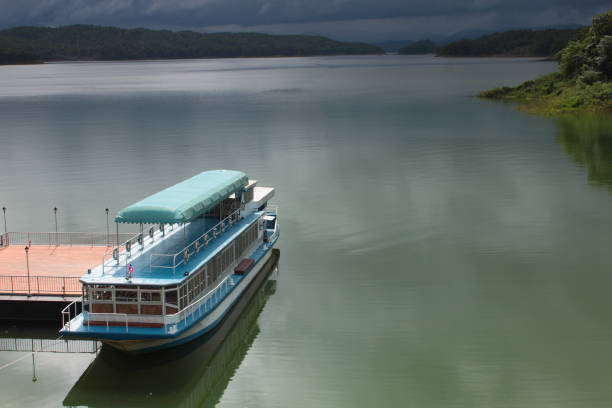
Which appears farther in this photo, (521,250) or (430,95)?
(430,95)

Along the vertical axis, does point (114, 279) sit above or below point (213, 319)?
above

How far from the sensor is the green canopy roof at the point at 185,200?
2272 cm

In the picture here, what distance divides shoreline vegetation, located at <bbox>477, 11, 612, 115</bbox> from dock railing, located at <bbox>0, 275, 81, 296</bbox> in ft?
254

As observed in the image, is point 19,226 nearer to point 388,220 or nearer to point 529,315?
point 388,220

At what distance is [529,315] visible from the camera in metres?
25.7

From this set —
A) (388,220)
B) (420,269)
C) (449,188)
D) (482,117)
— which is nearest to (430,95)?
(482,117)

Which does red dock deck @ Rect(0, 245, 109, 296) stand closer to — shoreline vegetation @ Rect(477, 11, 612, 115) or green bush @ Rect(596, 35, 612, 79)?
shoreline vegetation @ Rect(477, 11, 612, 115)

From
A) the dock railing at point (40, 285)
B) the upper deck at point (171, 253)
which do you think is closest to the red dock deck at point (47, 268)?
the dock railing at point (40, 285)

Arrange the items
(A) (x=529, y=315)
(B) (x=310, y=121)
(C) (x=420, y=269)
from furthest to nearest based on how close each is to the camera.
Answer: (B) (x=310, y=121)
(C) (x=420, y=269)
(A) (x=529, y=315)

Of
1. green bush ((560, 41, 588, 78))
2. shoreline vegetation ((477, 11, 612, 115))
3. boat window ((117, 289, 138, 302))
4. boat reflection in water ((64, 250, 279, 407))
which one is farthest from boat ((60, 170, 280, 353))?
green bush ((560, 41, 588, 78))

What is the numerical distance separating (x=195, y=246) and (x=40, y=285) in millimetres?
5565

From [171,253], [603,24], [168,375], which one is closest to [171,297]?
[168,375]

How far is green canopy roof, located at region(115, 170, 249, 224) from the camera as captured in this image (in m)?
22.7

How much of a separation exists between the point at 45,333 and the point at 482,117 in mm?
71854
